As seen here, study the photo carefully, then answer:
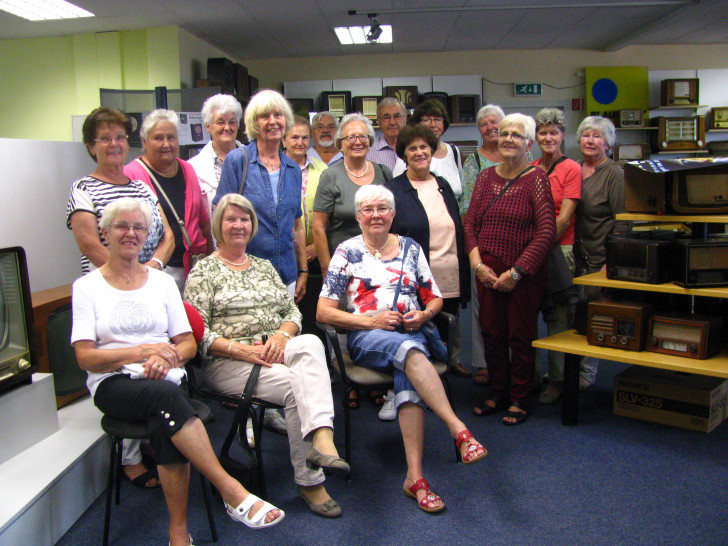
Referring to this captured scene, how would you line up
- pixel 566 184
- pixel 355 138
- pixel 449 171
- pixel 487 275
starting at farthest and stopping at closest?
1. pixel 449 171
2. pixel 566 184
3. pixel 355 138
4. pixel 487 275

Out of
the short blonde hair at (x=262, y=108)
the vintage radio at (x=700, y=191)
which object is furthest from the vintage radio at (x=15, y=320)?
the vintage radio at (x=700, y=191)

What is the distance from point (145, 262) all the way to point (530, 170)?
1931 millimetres

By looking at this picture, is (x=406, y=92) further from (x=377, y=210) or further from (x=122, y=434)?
(x=122, y=434)

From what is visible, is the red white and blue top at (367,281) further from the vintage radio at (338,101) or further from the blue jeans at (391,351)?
the vintage radio at (338,101)

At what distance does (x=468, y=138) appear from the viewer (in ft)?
26.4

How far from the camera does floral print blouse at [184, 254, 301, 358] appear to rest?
240cm

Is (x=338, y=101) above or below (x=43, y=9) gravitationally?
below

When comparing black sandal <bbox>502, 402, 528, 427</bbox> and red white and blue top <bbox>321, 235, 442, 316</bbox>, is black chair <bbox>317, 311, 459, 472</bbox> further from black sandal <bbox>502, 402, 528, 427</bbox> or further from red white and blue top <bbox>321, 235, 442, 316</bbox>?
black sandal <bbox>502, 402, 528, 427</bbox>

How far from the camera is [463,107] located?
7762 mm

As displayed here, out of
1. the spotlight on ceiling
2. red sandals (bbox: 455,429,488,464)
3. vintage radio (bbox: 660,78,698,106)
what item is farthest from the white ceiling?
red sandals (bbox: 455,429,488,464)

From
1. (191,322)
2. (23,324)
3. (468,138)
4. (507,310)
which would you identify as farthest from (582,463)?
(468,138)

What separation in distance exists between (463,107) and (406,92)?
31.3 inches

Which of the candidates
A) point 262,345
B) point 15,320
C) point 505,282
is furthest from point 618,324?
point 15,320

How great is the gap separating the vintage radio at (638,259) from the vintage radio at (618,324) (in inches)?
5.7
